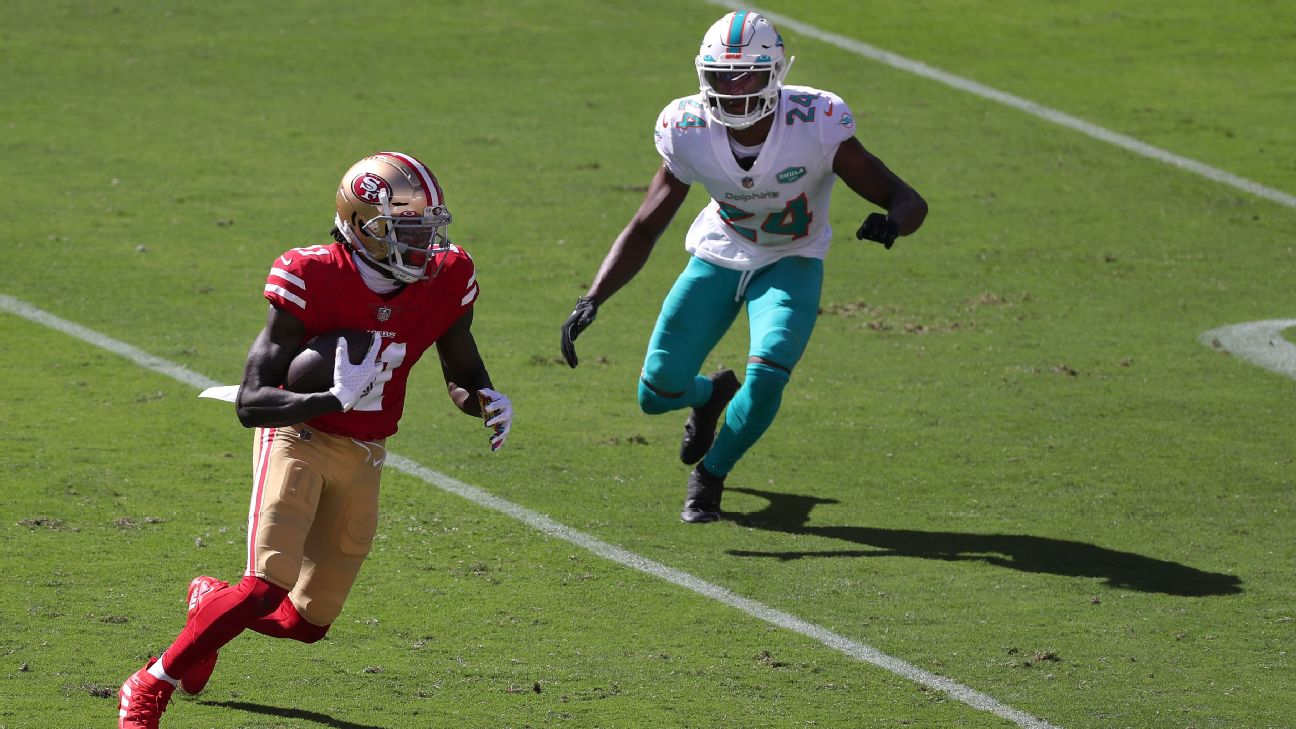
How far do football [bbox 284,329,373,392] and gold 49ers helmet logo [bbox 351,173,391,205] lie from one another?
42cm

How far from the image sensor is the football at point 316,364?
214 inches

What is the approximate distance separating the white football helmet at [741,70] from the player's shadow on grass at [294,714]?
3126 millimetres

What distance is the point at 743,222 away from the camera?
782cm

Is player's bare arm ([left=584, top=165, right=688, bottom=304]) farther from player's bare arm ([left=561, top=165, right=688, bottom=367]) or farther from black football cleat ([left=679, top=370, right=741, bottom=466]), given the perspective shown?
black football cleat ([left=679, top=370, right=741, bottom=466])

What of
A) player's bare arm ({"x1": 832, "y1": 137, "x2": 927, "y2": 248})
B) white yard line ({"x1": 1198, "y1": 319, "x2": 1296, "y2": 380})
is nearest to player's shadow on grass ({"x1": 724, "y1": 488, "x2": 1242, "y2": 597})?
player's bare arm ({"x1": 832, "y1": 137, "x2": 927, "y2": 248})

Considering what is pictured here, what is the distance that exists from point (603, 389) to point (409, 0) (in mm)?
9073

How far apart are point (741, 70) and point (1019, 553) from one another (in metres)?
2.26

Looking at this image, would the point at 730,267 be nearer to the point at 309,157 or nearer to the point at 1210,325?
the point at 1210,325

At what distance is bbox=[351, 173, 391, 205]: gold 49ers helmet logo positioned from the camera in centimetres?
549

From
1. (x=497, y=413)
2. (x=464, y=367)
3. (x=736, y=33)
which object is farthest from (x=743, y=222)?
(x=497, y=413)

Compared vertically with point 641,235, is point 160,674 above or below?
below

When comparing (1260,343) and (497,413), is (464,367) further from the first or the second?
(1260,343)

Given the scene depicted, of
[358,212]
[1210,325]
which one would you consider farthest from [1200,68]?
[358,212]

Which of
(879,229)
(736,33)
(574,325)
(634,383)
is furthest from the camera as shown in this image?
(634,383)
